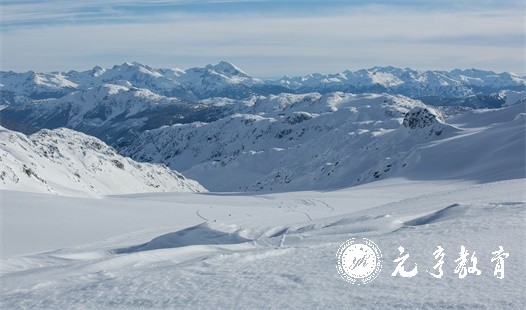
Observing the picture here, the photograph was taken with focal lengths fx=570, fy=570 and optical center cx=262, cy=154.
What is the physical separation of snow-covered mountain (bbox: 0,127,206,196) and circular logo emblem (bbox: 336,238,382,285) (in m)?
35.3

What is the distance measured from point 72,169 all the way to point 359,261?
74.4m

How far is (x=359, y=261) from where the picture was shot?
37.4 feet

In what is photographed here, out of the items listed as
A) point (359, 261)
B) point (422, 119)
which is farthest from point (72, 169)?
point (359, 261)

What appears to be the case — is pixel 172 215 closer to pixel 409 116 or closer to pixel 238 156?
pixel 409 116

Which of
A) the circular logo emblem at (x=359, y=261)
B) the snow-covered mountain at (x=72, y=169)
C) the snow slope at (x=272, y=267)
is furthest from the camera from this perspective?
the snow-covered mountain at (x=72, y=169)

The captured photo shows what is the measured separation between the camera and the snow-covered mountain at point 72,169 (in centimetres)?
4967

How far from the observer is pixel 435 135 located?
9069 cm

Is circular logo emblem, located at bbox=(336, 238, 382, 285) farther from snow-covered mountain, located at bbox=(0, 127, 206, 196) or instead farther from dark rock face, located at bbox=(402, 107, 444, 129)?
dark rock face, located at bbox=(402, 107, 444, 129)

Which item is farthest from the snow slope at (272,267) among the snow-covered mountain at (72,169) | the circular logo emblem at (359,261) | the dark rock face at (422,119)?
the dark rock face at (422,119)

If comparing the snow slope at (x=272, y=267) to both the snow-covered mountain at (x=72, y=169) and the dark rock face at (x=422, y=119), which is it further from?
the dark rock face at (x=422, y=119)

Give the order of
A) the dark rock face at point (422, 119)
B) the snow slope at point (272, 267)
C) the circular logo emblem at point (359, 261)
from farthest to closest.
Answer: the dark rock face at point (422, 119), the circular logo emblem at point (359, 261), the snow slope at point (272, 267)

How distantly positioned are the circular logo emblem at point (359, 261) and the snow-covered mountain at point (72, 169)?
35.3m

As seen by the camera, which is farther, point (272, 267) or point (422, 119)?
point (422, 119)

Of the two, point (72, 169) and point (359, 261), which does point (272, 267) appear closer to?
point (359, 261)
